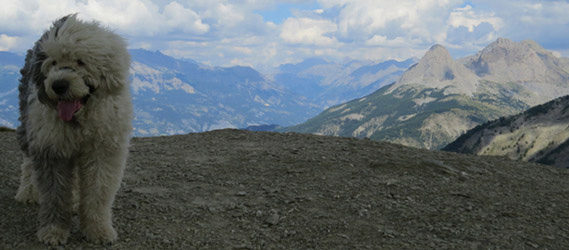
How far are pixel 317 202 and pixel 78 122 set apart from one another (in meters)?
5.13

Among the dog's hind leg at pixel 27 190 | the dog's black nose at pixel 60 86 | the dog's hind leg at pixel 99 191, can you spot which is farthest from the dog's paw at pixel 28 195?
the dog's black nose at pixel 60 86

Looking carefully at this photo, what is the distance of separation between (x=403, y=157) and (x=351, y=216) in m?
5.50

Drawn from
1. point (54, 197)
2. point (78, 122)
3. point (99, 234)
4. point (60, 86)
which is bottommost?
point (99, 234)

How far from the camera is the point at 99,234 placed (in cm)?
646

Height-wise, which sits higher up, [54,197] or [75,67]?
[75,67]

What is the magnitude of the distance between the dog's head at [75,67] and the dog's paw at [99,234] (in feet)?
6.19

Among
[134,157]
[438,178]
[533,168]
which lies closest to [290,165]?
[438,178]

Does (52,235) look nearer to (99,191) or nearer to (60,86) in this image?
(99,191)

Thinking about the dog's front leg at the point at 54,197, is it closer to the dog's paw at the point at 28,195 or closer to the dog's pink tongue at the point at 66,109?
the dog's pink tongue at the point at 66,109

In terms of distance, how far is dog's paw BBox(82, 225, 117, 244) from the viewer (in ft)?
21.0

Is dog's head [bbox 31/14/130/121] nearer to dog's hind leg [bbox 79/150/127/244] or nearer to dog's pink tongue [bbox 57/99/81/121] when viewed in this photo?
dog's pink tongue [bbox 57/99/81/121]

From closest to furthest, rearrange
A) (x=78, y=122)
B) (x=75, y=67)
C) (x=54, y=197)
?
(x=75, y=67), (x=78, y=122), (x=54, y=197)

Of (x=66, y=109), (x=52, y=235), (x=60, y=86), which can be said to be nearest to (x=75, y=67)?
(x=60, y=86)

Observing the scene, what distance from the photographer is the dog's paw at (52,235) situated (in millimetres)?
6180
